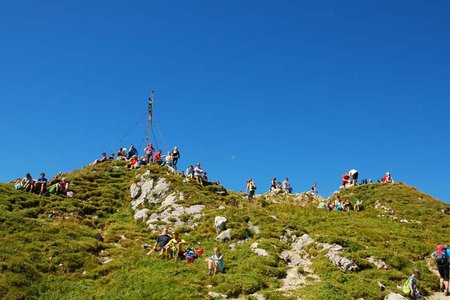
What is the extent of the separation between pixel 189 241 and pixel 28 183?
18.7m

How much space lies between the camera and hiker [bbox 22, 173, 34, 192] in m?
40.8

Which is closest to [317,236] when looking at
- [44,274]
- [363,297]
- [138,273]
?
[363,297]

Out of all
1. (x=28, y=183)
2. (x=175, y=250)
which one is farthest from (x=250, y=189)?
(x=28, y=183)

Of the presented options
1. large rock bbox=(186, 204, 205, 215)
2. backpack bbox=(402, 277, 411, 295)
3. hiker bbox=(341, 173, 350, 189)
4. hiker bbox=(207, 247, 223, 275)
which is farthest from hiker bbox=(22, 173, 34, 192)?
hiker bbox=(341, 173, 350, 189)

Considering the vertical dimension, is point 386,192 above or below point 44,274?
above

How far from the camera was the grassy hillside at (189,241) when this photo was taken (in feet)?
78.9

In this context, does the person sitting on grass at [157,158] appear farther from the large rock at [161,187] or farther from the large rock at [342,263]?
the large rock at [342,263]

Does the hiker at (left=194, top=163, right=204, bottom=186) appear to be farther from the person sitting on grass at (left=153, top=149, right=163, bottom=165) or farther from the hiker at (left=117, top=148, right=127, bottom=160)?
the hiker at (left=117, top=148, right=127, bottom=160)

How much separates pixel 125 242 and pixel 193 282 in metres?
9.27

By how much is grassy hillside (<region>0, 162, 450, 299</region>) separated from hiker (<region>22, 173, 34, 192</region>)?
4.09ft

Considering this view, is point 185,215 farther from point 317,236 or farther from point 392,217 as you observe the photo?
point 392,217

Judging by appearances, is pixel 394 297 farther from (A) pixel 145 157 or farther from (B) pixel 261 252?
(A) pixel 145 157

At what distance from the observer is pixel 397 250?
3173 cm

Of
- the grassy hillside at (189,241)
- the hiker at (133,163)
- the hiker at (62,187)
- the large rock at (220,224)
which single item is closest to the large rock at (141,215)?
the grassy hillside at (189,241)
